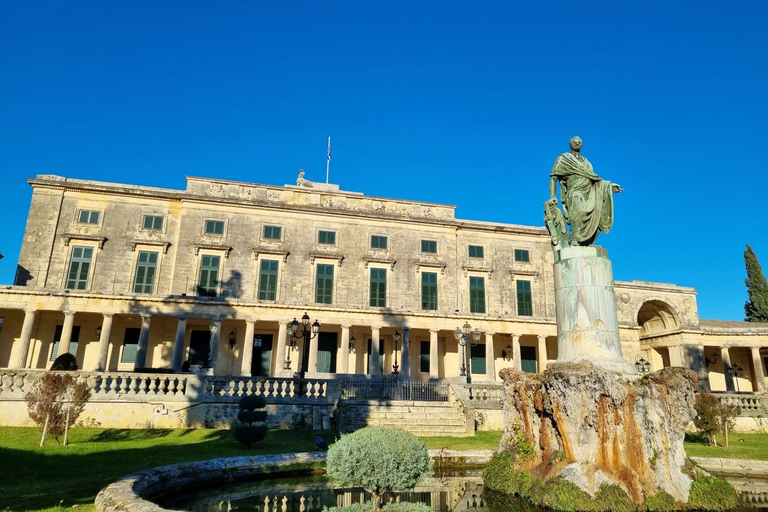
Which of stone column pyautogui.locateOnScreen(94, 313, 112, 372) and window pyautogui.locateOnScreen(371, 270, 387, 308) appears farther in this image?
window pyautogui.locateOnScreen(371, 270, 387, 308)

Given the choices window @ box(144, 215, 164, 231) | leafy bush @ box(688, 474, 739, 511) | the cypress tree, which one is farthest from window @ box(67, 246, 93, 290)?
the cypress tree

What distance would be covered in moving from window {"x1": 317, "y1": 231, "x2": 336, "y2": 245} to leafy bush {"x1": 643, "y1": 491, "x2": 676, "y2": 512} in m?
26.5

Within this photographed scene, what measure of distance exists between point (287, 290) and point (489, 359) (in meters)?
13.4

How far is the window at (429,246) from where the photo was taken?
34.0m

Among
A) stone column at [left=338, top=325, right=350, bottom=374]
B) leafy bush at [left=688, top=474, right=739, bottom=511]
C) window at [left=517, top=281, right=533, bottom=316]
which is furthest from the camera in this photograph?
window at [left=517, top=281, right=533, bottom=316]

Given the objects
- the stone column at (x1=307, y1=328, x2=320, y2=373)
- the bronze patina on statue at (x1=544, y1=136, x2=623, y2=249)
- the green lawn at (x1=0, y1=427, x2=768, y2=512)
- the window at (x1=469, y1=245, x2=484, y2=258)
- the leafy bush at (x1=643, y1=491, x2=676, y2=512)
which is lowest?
the green lawn at (x1=0, y1=427, x2=768, y2=512)

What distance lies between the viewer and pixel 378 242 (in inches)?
1320

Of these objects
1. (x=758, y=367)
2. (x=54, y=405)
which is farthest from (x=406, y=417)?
(x=758, y=367)

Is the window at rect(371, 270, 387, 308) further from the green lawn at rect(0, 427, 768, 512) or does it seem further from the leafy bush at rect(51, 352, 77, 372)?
the leafy bush at rect(51, 352, 77, 372)

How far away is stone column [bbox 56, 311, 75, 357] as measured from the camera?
26598 millimetres

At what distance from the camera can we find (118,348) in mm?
29844

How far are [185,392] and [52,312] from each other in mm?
15068

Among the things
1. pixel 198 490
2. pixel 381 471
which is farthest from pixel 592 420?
pixel 198 490

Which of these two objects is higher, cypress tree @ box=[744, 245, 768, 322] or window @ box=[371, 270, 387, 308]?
cypress tree @ box=[744, 245, 768, 322]
